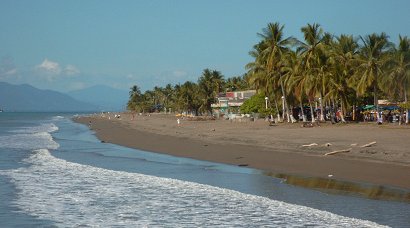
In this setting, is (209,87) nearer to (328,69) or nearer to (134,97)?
(328,69)

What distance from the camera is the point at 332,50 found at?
1829 inches

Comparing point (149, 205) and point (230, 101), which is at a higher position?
point (230, 101)

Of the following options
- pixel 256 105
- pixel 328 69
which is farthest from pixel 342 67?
pixel 256 105

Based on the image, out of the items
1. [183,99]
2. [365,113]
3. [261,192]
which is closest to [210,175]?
[261,192]

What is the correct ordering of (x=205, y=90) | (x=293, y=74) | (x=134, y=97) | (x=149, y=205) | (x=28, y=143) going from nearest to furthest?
(x=149, y=205), (x=28, y=143), (x=293, y=74), (x=205, y=90), (x=134, y=97)

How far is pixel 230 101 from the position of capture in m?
77.6

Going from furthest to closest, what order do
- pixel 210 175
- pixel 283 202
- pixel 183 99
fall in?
pixel 183 99 → pixel 210 175 → pixel 283 202

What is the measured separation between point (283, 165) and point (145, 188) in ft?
19.2

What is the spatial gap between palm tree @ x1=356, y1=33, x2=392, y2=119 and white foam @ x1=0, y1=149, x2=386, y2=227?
1173 inches

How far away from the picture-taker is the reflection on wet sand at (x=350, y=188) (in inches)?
437

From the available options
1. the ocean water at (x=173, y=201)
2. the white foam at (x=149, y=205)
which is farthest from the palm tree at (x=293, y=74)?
the white foam at (x=149, y=205)

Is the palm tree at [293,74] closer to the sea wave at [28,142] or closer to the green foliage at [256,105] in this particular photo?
the green foliage at [256,105]

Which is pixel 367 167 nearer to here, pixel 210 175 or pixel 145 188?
pixel 210 175

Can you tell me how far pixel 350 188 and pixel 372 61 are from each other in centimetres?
3249
